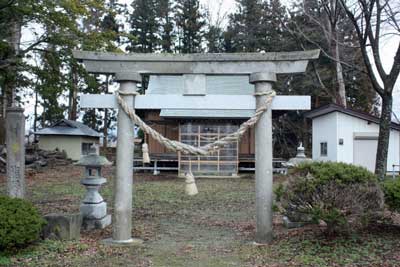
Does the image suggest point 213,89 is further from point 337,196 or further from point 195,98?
point 337,196

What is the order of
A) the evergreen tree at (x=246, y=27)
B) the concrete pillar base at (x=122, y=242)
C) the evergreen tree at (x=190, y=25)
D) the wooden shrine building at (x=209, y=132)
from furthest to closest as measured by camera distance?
the evergreen tree at (x=190, y=25), the evergreen tree at (x=246, y=27), the wooden shrine building at (x=209, y=132), the concrete pillar base at (x=122, y=242)

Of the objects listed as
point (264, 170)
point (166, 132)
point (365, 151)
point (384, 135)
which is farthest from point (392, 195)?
point (166, 132)

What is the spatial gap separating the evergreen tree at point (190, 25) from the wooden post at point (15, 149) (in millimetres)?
28393

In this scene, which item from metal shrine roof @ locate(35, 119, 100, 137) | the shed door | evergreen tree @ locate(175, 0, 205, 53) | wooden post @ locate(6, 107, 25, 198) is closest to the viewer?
wooden post @ locate(6, 107, 25, 198)

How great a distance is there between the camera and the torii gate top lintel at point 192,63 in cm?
608

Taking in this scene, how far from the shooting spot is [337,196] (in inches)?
201

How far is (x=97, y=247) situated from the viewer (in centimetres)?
Answer: 577

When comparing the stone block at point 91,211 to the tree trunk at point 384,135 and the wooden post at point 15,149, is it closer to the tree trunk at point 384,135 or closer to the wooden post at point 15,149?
the wooden post at point 15,149

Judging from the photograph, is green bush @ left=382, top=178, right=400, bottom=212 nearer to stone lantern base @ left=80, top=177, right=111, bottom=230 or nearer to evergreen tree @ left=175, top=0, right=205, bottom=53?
stone lantern base @ left=80, top=177, right=111, bottom=230

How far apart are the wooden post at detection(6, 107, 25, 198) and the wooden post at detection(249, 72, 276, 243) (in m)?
3.93

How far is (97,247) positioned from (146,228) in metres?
1.54

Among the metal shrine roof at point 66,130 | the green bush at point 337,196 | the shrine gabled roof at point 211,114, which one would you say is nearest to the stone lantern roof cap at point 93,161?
the green bush at point 337,196

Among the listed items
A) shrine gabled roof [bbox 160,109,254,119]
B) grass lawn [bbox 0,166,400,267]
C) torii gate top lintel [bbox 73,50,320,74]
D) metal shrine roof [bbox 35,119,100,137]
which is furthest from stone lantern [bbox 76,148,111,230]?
metal shrine roof [bbox 35,119,100,137]

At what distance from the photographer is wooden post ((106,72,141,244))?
6.01 metres
